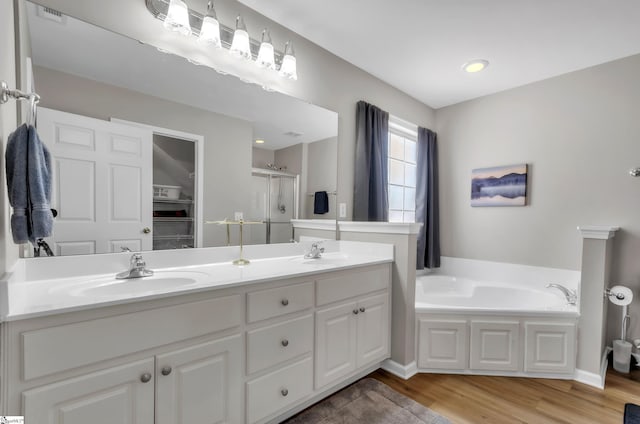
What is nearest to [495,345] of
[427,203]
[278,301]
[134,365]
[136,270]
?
[427,203]

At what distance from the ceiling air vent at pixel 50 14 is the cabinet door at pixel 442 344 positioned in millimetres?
2696

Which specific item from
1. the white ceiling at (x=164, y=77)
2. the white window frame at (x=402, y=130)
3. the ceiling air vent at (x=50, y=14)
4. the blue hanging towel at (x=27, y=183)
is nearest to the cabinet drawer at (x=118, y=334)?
the blue hanging towel at (x=27, y=183)

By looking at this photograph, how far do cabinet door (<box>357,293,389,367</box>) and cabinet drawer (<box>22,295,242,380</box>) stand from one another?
0.95 metres

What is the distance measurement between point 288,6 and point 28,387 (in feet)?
7.29

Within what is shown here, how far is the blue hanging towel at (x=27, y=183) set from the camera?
90 centimetres

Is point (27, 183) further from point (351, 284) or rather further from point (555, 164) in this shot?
point (555, 164)

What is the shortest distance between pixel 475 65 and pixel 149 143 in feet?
8.59

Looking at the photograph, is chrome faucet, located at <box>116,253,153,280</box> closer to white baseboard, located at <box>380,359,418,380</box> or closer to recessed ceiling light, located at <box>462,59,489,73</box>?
white baseboard, located at <box>380,359,418,380</box>

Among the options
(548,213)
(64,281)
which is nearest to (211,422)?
(64,281)

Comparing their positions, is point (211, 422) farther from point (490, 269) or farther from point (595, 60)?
point (595, 60)

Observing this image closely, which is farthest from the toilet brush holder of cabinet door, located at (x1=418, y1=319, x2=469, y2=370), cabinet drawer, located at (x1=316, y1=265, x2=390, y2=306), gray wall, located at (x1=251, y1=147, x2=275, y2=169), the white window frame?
gray wall, located at (x1=251, y1=147, x2=275, y2=169)

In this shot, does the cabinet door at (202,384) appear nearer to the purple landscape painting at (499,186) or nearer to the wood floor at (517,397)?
the wood floor at (517,397)

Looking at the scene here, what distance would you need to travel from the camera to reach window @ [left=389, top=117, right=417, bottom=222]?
10.7ft

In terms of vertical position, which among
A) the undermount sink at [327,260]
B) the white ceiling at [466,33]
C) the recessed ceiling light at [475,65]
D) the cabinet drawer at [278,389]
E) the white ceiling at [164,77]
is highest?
the white ceiling at [466,33]
